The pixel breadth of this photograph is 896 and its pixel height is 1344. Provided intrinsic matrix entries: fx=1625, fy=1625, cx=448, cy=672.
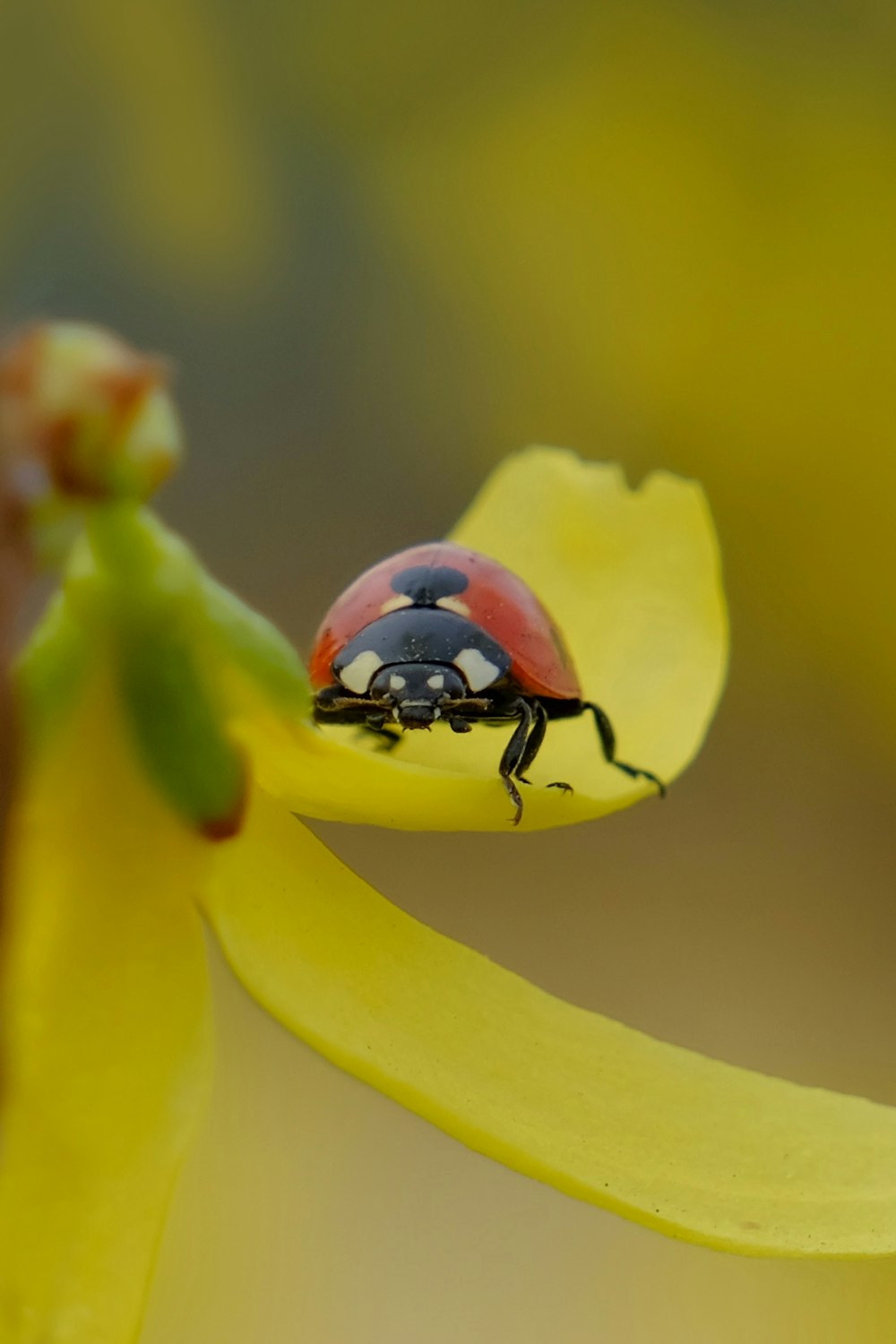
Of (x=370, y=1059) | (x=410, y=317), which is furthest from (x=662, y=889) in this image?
(x=370, y=1059)

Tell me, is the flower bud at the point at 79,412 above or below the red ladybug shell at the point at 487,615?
above

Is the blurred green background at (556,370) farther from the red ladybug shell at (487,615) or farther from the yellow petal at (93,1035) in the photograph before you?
the yellow petal at (93,1035)

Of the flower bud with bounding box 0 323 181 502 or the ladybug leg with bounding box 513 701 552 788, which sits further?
the ladybug leg with bounding box 513 701 552 788

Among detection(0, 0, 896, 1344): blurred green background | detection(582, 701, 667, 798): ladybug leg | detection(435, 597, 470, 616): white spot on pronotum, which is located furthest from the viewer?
detection(0, 0, 896, 1344): blurred green background

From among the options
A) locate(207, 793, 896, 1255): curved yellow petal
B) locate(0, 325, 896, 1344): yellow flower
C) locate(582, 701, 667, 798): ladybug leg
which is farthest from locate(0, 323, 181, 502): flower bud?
locate(582, 701, 667, 798): ladybug leg

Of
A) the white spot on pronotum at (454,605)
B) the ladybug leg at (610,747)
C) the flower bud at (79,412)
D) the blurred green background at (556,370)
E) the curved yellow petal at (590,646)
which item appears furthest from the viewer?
the blurred green background at (556,370)

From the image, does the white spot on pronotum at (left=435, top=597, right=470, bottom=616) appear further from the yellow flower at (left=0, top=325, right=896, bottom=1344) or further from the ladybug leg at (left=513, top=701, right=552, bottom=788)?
the yellow flower at (left=0, top=325, right=896, bottom=1344)

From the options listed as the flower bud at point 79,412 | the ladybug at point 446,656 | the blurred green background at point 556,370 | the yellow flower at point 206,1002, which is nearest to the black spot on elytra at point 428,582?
the ladybug at point 446,656
